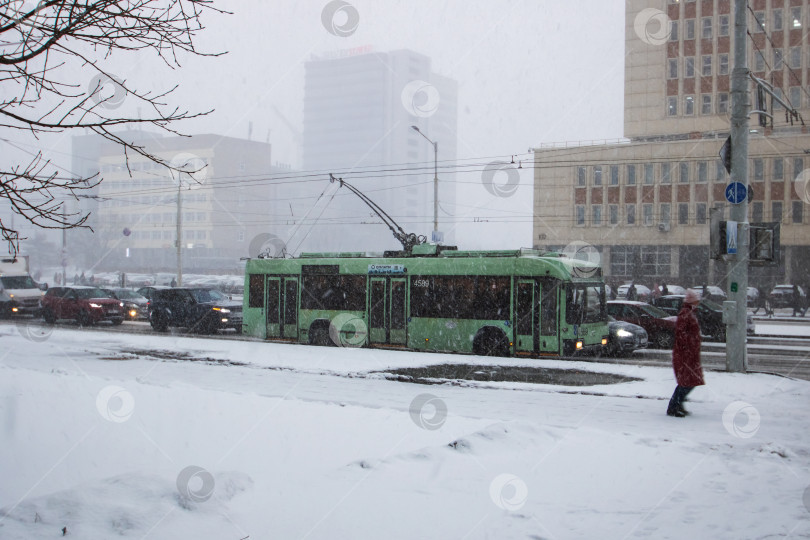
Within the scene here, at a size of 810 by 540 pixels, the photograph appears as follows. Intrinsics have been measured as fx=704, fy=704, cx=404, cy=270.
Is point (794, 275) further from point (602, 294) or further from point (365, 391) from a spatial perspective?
point (365, 391)

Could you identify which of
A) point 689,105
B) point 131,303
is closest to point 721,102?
point 689,105

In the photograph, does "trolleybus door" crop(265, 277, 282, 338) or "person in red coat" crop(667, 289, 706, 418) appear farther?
"trolleybus door" crop(265, 277, 282, 338)

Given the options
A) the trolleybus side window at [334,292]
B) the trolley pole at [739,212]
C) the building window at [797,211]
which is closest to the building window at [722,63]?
the building window at [797,211]

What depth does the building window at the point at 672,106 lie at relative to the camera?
2371 inches

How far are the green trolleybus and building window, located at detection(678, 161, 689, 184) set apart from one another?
44.0 meters

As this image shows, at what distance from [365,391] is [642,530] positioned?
658cm

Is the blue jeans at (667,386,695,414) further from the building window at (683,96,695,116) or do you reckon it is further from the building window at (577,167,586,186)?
the building window at (683,96,695,116)

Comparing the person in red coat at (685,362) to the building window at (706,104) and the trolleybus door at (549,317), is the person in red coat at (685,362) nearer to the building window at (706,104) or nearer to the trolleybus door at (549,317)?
the trolleybus door at (549,317)

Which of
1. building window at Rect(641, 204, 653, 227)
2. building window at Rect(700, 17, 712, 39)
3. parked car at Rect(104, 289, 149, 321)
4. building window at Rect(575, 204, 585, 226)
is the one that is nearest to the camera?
parked car at Rect(104, 289, 149, 321)

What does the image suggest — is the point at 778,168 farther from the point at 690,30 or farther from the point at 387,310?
the point at 387,310

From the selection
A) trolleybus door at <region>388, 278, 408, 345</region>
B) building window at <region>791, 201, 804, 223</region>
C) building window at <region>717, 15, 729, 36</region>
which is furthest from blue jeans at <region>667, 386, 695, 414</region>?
building window at <region>717, 15, 729, 36</region>

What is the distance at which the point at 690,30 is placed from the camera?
59688mm

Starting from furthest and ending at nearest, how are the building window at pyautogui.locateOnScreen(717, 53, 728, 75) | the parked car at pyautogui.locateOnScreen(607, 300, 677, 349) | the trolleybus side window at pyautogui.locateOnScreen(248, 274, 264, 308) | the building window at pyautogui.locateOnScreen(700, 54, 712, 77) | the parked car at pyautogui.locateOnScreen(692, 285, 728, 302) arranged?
the building window at pyautogui.locateOnScreen(700, 54, 712, 77) → the building window at pyautogui.locateOnScreen(717, 53, 728, 75) → the parked car at pyautogui.locateOnScreen(692, 285, 728, 302) → the trolleybus side window at pyautogui.locateOnScreen(248, 274, 264, 308) → the parked car at pyautogui.locateOnScreen(607, 300, 677, 349)

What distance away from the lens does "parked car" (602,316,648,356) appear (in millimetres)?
18578
